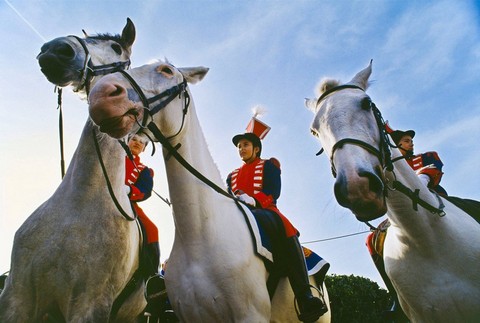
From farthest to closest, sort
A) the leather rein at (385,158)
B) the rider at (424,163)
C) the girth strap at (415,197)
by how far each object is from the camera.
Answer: the rider at (424,163) < the girth strap at (415,197) < the leather rein at (385,158)

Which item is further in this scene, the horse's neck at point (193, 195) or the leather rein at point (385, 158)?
the horse's neck at point (193, 195)

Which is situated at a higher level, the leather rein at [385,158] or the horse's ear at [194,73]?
the horse's ear at [194,73]

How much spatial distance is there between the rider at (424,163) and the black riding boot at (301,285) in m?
1.72

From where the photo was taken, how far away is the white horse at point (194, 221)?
11.8ft

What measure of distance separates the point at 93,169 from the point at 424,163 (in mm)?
5043

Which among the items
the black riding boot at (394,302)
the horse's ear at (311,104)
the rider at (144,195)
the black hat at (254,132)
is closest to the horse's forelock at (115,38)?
the rider at (144,195)

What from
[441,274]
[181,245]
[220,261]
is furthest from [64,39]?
[441,274]

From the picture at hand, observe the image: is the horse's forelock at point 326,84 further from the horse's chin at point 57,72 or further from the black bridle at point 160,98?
the horse's chin at point 57,72

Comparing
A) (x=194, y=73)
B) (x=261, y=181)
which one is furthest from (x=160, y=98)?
(x=261, y=181)

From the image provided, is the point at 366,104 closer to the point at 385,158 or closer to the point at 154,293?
the point at 385,158

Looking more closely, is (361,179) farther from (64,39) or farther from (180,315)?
(64,39)

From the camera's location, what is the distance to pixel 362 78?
186 inches

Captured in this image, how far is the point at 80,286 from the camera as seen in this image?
4.12 m

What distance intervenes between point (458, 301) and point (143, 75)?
3.78 meters
